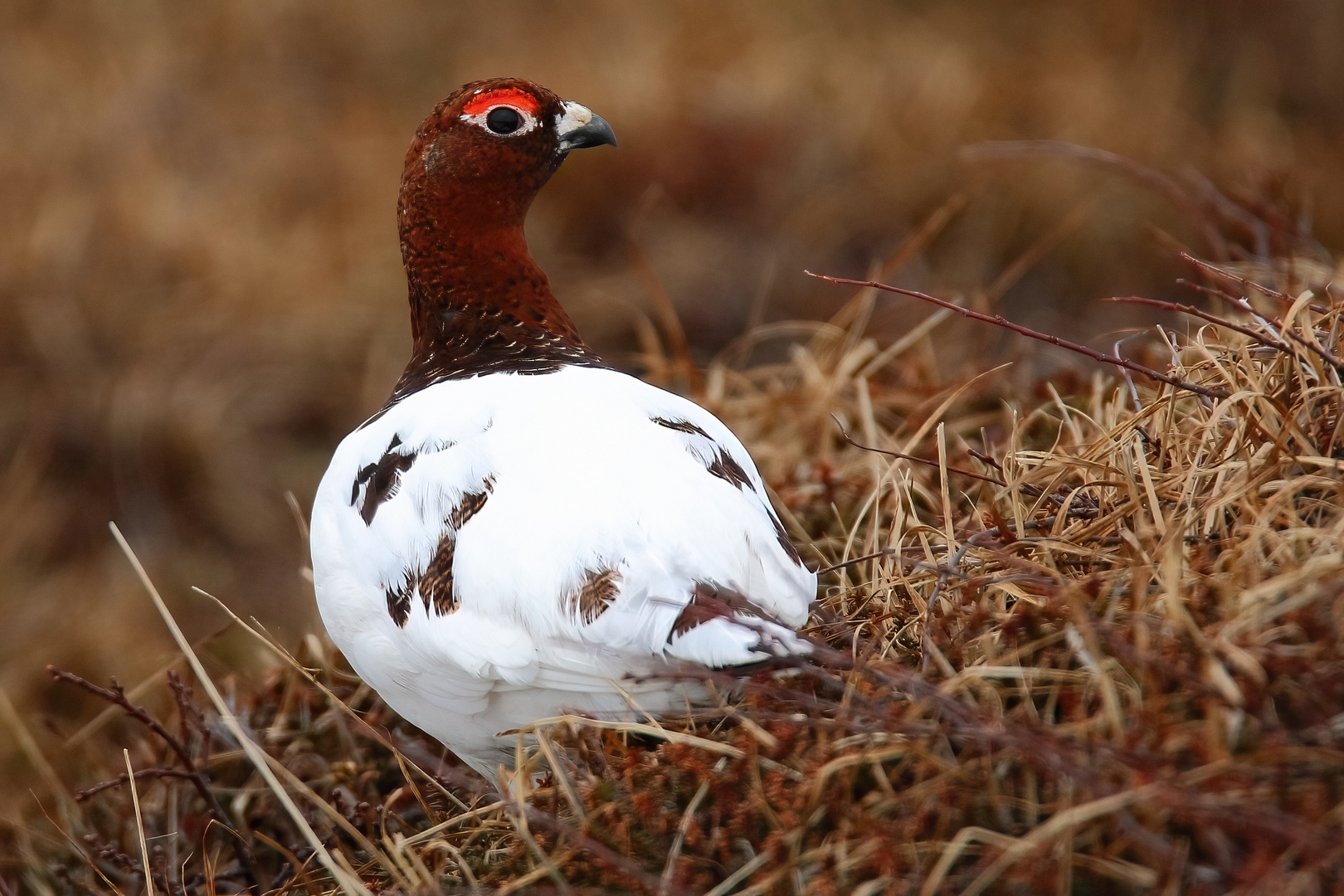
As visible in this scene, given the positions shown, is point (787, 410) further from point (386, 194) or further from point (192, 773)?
point (386, 194)

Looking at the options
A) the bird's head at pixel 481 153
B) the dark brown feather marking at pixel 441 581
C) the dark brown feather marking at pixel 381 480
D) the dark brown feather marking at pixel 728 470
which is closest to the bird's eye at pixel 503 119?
the bird's head at pixel 481 153

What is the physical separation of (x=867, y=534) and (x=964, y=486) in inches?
13.4

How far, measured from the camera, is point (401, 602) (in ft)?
6.79

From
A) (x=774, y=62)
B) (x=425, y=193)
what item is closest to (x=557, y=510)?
(x=425, y=193)

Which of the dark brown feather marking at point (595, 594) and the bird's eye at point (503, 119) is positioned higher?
the bird's eye at point (503, 119)

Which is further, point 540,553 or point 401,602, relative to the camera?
point 401,602

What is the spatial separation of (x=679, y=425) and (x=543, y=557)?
0.45 meters

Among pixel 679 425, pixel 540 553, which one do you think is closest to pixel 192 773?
pixel 540 553

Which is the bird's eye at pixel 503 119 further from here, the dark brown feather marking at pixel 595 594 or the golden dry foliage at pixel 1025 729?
the dark brown feather marking at pixel 595 594

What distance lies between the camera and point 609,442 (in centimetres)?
207

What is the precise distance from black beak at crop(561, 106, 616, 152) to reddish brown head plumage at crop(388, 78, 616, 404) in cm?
7

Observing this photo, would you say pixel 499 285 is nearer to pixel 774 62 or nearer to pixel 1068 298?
pixel 1068 298

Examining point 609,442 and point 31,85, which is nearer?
point 609,442

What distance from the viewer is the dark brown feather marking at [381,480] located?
2203 mm
